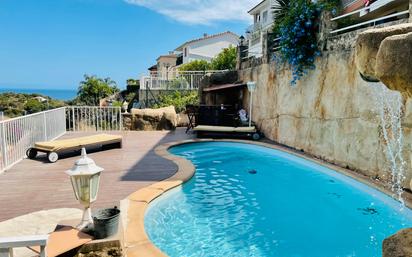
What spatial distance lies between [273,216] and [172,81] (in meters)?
15.2

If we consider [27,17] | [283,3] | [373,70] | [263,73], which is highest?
[27,17]

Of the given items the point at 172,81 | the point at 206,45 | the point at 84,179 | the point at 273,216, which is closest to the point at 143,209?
the point at 84,179

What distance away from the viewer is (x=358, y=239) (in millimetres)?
Result: 4098

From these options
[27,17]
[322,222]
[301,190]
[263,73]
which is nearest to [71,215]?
[322,222]

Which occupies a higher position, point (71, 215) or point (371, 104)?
point (371, 104)

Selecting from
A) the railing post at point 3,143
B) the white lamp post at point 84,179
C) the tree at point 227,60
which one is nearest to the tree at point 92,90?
the tree at point 227,60

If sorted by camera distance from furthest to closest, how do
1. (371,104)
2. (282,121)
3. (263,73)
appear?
(263,73)
(282,121)
(371,104)

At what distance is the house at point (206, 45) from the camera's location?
37.1 meters

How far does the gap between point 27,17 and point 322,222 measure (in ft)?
170

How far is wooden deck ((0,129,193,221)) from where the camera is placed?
171 inches

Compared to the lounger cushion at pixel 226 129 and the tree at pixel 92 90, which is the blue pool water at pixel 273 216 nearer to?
the lounger cushion at pixel 226 129

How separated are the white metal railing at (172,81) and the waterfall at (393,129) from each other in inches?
534

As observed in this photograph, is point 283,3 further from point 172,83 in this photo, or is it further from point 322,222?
point 322,222

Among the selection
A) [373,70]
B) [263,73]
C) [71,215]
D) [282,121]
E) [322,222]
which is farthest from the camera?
[263,73]
